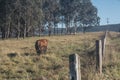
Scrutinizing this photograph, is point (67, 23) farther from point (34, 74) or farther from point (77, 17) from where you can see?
point (34, 74)

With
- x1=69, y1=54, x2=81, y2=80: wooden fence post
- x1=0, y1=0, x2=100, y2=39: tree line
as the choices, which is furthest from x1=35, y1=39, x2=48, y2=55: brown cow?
x1=0, y1=0, x2=100, y2=39: tree line

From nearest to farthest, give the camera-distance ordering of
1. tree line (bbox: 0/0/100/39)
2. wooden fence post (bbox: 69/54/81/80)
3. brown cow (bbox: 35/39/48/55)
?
wooden fence post (bbox: 69/54/81/80) < brown cow (bbox: 35/39/48/55) < tree line (bbox: 0/0/100/39)

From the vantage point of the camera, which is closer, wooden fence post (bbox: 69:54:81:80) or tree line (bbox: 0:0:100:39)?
wooden fence post (bbox: 69:54:81:80)

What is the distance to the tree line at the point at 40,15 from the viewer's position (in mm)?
61506

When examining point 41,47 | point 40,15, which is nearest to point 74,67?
point 41,47

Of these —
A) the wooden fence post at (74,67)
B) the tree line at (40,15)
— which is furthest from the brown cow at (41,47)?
the tree line at (40,15)

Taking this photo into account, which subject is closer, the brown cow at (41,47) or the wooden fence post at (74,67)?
the wooden fence post at (74,67)

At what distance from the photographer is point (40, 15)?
2680 inches

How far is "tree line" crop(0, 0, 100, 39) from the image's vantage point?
61506mm

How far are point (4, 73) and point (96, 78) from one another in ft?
16.4

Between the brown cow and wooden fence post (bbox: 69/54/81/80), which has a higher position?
wooden fence post (bbox: 69/54/81/80)

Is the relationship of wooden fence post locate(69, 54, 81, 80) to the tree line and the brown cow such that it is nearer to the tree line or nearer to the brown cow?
the brown cow

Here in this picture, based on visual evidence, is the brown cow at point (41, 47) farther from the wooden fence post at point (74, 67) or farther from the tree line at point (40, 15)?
the tree line at point (40, 15)

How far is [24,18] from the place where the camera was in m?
64.4
